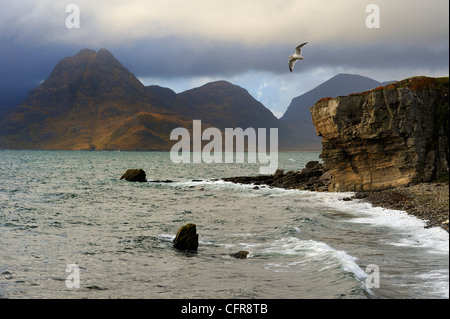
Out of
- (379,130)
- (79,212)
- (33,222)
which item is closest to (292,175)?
(379,130)

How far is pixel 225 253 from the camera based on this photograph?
23312 mm

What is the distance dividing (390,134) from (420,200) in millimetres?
13155

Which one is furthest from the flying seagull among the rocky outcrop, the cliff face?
the rocky outcrop

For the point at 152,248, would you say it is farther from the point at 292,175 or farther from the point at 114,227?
the point at 292,175

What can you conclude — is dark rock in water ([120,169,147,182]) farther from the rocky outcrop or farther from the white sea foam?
the white sea foam

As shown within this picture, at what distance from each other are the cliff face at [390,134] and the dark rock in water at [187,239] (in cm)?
2704

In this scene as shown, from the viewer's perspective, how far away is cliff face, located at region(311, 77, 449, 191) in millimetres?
42219

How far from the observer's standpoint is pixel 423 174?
41.7 m

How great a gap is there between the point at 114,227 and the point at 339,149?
29046 millimetres

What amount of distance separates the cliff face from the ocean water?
7277mm

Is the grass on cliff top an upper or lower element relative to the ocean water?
upper

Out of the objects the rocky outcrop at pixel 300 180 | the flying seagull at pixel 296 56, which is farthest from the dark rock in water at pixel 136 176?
the flying seagull at pixel 296 56

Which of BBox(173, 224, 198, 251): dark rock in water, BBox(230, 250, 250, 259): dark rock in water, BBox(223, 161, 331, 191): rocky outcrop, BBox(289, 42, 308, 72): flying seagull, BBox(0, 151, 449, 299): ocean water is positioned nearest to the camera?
BBox(0, 151, 449, 299): ocean water

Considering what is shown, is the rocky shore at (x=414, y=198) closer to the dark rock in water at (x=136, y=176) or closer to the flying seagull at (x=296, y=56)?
the flying seagull at (x=296, y=56)
